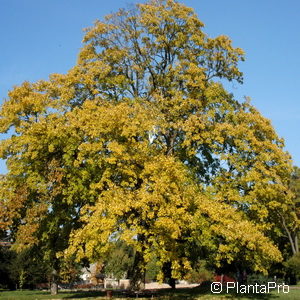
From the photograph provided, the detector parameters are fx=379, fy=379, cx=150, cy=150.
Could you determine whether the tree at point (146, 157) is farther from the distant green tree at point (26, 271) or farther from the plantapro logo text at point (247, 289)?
the distant green tree at point (26, 271)

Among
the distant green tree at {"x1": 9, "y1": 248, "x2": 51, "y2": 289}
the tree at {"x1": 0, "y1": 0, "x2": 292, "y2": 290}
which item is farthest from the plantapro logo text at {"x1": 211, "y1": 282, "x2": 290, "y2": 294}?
the distant green tree at {"x1": 9, "y1": 248, "x2": 51, "y2": 289}

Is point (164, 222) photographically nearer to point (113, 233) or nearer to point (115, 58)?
point (113, 233)

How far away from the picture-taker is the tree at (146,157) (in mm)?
19219


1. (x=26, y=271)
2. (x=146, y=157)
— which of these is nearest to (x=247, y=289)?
(x=146, y=157)

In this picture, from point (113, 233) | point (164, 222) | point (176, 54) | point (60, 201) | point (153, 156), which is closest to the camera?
point (164, 222)

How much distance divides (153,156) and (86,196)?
4.75m

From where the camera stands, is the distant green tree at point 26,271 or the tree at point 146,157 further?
the distant green tree at point 26,271

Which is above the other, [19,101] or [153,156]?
[19,101]

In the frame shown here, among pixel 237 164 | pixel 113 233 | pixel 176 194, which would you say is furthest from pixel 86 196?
pixel 237 164

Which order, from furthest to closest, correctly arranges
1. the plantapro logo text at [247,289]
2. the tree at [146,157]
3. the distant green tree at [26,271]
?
1. the distant green tree at [26,271]
2. the plantapro logo text at [247,289]
3. the tree at [146,157]

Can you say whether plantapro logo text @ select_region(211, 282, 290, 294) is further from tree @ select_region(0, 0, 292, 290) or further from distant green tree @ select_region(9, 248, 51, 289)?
distant green tree @ select_region(9, 248, 51, 289)

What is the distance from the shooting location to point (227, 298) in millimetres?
21984

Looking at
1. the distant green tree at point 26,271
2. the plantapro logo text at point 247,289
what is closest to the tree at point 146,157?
the plantapro logo text at point 247,289

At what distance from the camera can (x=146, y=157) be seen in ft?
69.5
